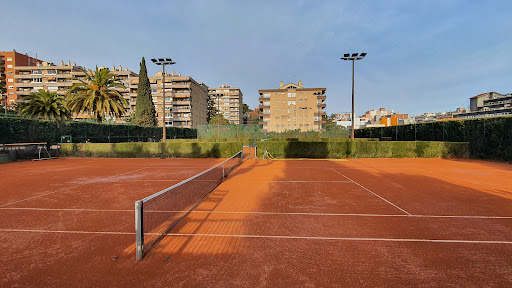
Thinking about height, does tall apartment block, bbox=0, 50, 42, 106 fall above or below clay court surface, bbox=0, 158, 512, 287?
above

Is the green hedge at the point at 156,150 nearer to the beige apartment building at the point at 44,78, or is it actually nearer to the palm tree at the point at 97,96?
the palm tree at the point at 97,96

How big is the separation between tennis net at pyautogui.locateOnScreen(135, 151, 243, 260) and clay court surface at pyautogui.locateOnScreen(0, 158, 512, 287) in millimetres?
242

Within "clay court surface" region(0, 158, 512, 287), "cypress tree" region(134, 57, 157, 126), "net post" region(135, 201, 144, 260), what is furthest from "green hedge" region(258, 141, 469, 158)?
"cypress tree" region(134, 57, 157, 126)

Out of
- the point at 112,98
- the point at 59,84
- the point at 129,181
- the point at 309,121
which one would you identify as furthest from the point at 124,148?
the point at 59,84

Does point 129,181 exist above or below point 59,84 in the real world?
below

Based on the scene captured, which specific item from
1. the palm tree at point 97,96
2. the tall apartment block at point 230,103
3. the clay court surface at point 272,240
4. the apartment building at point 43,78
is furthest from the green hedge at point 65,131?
the tall apartment block at point 230,103

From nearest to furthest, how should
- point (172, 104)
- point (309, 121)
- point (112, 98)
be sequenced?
point (112, 98)
point (309, 121)
point (172, 104)

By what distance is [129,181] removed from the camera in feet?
34.1

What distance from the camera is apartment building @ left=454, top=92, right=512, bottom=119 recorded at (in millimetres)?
84438

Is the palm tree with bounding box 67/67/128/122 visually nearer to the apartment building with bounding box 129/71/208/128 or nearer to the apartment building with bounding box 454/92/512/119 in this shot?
the apartment building with bounding box 129/71/208/128

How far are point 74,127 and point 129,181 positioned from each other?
22858 mm

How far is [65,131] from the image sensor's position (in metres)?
25.8

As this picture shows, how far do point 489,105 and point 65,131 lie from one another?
131 m

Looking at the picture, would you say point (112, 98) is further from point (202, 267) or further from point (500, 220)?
point (500, 220)
